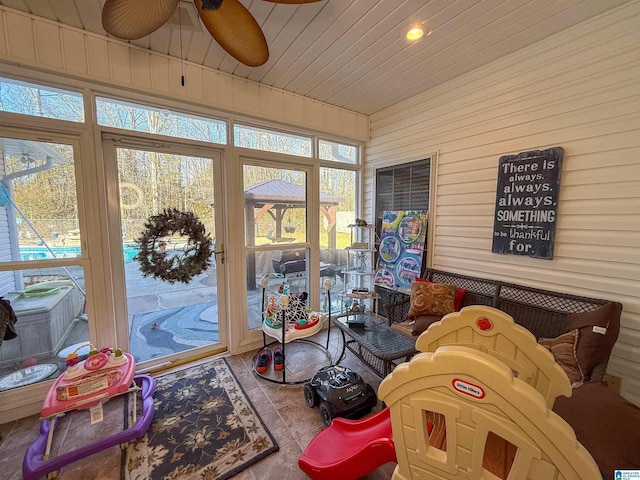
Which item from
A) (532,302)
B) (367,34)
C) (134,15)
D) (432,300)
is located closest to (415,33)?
(367,34)

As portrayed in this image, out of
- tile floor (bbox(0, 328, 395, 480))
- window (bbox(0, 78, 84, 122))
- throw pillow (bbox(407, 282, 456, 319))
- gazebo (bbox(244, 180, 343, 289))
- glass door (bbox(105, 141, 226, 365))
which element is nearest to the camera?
tile floor (bbox(0, 328, 395, 480))

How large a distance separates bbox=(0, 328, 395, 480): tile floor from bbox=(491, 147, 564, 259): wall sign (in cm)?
183

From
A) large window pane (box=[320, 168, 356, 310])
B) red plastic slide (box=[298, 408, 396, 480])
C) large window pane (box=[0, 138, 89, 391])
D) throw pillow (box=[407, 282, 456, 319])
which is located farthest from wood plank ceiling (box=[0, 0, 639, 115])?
red plastic slide (box=[298, 408, 396, 480])

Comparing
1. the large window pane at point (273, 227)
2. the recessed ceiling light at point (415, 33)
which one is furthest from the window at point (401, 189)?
the recessed ceiling light at point (415, 33)

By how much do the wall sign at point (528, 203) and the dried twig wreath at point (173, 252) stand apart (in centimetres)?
295

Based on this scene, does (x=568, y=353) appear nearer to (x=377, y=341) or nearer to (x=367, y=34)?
(x=377, y=341)

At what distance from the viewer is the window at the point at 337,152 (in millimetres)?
3469

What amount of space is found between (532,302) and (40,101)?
172 inches

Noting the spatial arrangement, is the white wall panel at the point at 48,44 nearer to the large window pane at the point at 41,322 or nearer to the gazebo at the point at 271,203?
the large window pane at the point at 41,322

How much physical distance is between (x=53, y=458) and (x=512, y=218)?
3738 millimetres

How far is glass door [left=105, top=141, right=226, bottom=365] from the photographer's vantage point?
7.90 ft

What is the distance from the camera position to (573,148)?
1980mm

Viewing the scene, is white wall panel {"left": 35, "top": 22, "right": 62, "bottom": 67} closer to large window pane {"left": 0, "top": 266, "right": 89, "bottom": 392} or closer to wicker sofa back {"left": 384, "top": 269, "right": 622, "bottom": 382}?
large window pane {"left": 0, "top": 266, "right": 89, "bottom": 392}

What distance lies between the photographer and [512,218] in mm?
2291
